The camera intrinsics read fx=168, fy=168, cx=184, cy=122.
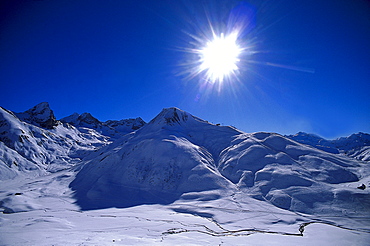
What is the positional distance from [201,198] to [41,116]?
566 feet

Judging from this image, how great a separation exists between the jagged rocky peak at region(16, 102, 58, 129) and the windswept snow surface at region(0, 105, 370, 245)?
77.5m

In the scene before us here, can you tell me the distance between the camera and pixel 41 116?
147000 millimetres

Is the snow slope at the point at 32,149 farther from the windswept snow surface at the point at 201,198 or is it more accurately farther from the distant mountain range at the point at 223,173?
the windswept snow surface at the point at 201,198

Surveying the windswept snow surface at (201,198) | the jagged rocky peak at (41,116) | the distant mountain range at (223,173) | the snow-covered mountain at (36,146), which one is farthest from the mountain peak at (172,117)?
the jagged rocky peak at (41,116)

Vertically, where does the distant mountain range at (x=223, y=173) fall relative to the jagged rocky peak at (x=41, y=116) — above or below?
below

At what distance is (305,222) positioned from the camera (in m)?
23.7

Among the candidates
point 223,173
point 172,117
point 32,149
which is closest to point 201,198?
point 223,173

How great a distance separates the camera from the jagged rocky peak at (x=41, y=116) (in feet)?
451

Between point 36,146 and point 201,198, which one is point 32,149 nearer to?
point 36,146

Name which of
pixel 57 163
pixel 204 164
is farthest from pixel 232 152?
pixel 57 163

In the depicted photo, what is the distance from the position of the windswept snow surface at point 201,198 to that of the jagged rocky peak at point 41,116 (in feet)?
254

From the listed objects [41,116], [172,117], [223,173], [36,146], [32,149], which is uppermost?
[41,116]

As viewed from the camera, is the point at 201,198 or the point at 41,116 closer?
the point at 201,198

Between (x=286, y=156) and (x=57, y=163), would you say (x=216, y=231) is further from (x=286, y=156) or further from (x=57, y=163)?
(x=57, y=163)
